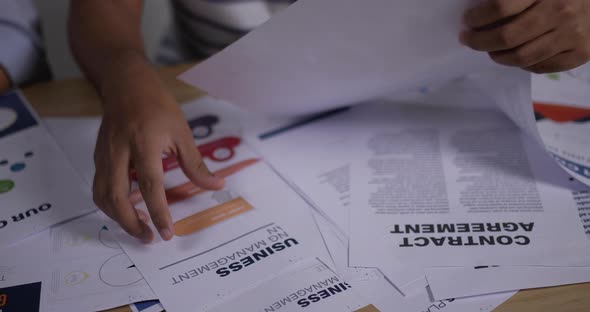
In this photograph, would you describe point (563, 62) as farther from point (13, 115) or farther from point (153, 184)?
point (13, 115)

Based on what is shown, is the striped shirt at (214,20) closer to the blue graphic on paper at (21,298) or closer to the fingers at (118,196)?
the fingers at (118,196)

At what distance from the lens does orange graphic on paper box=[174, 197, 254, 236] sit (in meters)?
0.58

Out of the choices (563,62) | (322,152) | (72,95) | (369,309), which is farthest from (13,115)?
(563,62)

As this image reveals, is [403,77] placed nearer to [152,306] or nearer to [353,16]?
[353,16]

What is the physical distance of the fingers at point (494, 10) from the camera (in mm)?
552

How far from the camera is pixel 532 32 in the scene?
57 centimetres

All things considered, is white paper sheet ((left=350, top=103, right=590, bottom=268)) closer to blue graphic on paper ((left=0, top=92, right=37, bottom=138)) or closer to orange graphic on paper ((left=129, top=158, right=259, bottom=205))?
orange graphic on paper ((left=129, top=158, right=259, bottom=205))

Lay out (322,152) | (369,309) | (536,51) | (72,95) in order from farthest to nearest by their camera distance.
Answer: (72,95) < (322,152) < (536,51) < (369,309)

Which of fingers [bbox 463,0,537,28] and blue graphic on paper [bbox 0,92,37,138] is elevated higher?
fingers [bbox 463,0,537,28]

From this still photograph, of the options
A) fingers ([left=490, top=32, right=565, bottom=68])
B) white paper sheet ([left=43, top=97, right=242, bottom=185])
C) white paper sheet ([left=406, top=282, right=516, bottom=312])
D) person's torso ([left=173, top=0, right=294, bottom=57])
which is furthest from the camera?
person's torso ([left=173, top=0, right=294, bottom=57])

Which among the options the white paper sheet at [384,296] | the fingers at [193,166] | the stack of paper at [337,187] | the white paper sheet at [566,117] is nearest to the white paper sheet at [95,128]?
the stack of paper at [337,187]

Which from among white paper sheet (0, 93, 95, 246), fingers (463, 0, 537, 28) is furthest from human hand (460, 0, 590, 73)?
white paper sheet (0, 93, 95, 246)

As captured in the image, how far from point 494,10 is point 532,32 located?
0.17ft

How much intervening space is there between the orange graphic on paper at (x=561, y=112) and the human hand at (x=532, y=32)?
11cm
